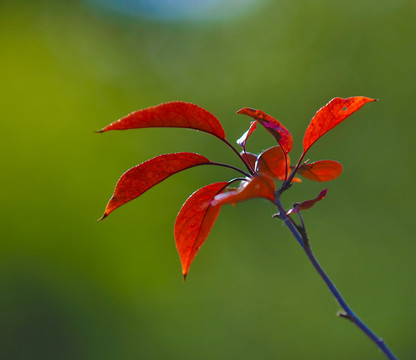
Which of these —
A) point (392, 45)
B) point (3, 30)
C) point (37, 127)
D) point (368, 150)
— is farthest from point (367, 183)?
point (3, 30)

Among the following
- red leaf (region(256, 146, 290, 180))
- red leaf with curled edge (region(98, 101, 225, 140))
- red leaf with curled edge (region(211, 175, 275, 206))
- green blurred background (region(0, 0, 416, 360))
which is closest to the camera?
red leaf with curled edge (region(211, 175, 275, 206))

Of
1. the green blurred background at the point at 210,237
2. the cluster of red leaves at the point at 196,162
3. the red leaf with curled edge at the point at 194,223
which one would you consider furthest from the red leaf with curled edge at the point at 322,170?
the green blurred background at the point at 210,237

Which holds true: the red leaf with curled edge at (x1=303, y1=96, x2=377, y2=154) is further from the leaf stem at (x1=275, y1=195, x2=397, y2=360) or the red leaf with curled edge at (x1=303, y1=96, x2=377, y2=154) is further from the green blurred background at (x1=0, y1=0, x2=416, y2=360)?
the green blurred background at (x1=0, y1=0, x2=416, y2=360)

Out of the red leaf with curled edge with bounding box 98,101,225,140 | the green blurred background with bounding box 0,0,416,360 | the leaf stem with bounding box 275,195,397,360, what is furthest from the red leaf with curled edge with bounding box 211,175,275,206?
the green blurred background with bounding box 0,0,416,360

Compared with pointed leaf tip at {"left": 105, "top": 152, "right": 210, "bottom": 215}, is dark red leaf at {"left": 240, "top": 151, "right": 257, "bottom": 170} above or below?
below

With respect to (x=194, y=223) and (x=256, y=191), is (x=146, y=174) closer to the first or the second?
(x=194, y=223)

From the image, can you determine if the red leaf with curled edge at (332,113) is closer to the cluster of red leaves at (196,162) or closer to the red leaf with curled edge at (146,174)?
the cluster of red leaves at (196,162)
